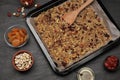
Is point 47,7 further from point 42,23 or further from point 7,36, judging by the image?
point 7,36

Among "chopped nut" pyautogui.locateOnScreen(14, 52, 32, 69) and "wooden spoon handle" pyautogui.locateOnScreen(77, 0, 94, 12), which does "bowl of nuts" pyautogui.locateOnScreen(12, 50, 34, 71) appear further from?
"wooden spoon handle" pyautogui.locateOnScreen(77, 0, 94, 12)

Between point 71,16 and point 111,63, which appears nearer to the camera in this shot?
point 111,63

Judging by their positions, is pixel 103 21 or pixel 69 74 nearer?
pixel 69 74

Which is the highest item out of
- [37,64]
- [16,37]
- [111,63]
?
[16,37]

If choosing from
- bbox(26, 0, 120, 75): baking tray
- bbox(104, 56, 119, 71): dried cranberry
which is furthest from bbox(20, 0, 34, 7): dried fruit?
bbox(104, 56, 119, 71): dried cranberry

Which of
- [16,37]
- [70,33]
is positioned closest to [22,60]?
[16,37]

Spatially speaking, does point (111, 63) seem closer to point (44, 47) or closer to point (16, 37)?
point (44, 47)

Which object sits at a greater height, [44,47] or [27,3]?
[27,3]

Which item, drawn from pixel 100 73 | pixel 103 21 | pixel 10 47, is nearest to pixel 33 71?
pixel 10 47
